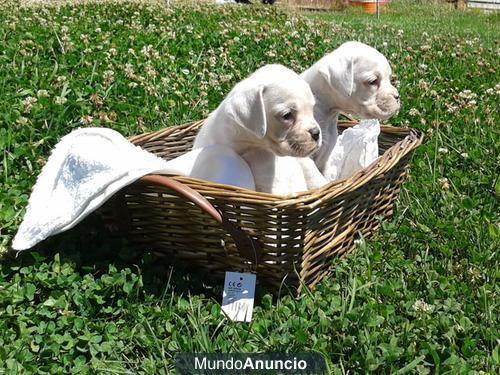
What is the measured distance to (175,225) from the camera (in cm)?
283

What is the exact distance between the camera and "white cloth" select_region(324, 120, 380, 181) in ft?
11.9

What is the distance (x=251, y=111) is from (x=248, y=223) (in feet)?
1.70

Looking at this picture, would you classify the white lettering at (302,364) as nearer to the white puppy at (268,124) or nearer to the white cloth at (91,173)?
the white cloth at (91,173)

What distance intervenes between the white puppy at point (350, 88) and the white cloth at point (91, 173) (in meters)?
0.94

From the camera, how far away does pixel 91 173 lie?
285 cm

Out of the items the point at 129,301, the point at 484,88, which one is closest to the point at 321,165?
the point at 129,301

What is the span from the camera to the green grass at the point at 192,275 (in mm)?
2479

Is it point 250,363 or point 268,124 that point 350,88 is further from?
point 250,363

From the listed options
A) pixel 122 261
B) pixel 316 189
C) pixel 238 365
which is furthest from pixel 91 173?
pixel 238 365

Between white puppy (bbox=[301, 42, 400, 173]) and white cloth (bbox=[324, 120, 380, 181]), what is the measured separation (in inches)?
1.9

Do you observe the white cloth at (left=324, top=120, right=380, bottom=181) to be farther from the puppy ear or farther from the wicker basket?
the wicker basket

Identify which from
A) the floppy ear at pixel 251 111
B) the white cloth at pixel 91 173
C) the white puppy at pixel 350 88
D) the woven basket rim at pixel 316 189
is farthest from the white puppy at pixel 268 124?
the white puppy at pixel 350 88

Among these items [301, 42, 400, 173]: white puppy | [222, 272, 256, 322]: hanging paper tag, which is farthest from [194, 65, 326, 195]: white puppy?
[301, 42, 400, 173]: white puppy

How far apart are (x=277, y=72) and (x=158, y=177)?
724 millimetres
